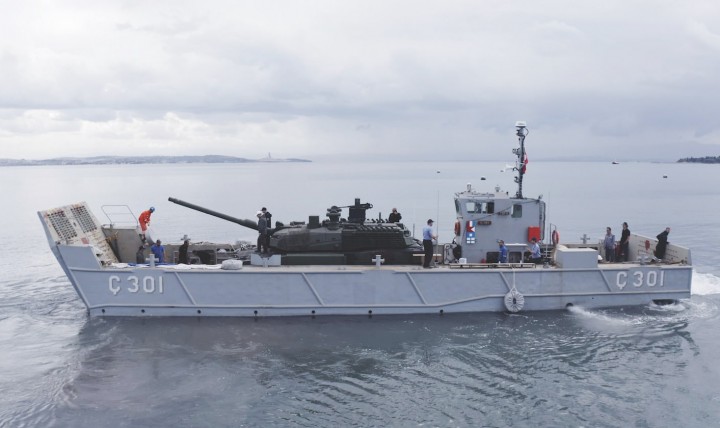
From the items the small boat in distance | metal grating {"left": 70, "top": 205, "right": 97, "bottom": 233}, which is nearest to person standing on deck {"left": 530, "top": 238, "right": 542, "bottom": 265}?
the small boat in distance

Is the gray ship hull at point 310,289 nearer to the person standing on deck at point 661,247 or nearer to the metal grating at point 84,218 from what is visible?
the metal grating at point 84,218

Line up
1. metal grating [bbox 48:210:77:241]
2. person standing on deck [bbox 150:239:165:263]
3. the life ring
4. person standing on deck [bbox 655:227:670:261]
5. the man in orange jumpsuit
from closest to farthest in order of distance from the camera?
1. metal grating [bbox 48:210:77:241]
2. the life ring
3. person standing on deck [bbox 150:239:165:263]
4. person standing on deck [bbox 655:227:670:261]
5. the man in orange jumpsuit

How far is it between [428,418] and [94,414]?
6176mm

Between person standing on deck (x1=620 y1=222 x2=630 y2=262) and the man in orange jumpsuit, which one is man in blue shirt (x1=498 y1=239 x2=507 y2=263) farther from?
the man in orange jumpsuit

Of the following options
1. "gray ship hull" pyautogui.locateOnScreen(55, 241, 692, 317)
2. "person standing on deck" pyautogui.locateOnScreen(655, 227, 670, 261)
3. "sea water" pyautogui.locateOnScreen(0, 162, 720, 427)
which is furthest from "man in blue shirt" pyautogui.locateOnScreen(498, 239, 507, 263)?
"person standing on deck" pyautogui.locateOnScreen(655, 227, 670, 261)

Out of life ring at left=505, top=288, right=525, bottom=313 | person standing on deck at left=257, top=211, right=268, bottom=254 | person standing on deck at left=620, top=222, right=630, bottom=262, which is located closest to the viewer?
life ring at left=505, top=288, right=525, bottom=313

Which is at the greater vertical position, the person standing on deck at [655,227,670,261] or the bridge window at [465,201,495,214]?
the bridge window at [465,201,495,214]

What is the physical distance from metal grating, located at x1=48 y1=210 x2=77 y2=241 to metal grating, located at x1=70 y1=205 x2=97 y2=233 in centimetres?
47

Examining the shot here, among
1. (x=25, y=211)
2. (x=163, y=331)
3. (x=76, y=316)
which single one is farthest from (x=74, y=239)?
(x=25, y=211)

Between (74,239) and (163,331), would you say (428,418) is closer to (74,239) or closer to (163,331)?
(163,331)

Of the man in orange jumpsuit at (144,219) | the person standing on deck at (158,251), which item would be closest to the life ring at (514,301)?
the person standing on deck at (158,251)

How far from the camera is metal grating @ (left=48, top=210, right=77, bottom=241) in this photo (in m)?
15.9

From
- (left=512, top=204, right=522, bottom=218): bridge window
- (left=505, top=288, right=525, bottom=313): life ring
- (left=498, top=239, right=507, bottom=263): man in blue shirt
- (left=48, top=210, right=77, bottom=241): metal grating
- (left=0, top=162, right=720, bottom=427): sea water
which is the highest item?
(left=512, top=204, right=522, bottom=218): bridge window

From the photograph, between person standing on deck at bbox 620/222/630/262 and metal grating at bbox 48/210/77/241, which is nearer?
metal grating at bbox 48/210/77/241
